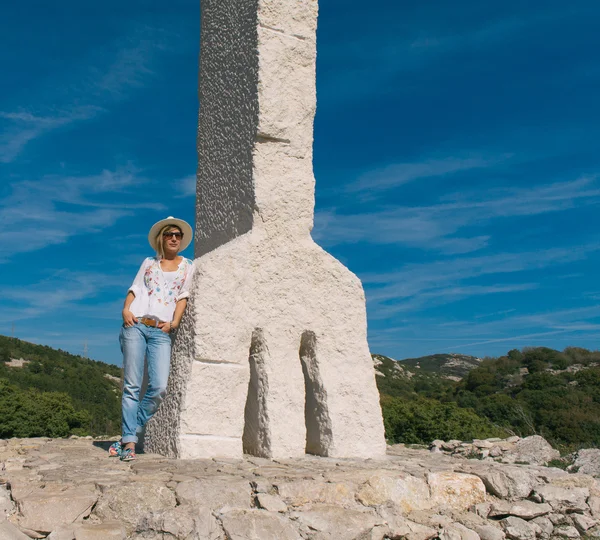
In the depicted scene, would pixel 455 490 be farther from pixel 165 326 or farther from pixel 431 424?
pixel 431 424

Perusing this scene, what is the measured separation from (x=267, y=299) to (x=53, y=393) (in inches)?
350

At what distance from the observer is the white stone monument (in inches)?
189

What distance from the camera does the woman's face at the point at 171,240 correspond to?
16.7ft

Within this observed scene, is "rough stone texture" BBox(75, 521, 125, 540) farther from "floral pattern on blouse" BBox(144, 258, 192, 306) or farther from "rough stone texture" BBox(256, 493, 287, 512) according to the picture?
"floral pattern on blouse" BBox(144, 258, 192, 306)

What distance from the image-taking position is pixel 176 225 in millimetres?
5238

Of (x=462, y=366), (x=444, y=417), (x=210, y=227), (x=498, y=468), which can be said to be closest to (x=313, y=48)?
(x=210, y=227)

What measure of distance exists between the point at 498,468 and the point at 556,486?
0.41 meters

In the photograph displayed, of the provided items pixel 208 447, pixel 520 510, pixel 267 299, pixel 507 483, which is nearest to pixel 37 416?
pixel 208 447

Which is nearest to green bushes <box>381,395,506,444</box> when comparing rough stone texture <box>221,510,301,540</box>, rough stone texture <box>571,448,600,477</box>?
rough stone texture <box>571,448,600,477</box>

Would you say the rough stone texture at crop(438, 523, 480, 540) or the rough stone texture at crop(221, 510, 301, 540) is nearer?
the rough stone texture at crop(221, 510, 301, 540)

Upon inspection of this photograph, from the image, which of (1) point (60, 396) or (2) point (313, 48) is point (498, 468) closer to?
(2) point (313, 48)

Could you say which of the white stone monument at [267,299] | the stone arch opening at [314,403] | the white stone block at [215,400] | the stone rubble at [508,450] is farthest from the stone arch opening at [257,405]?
the stone rubble at [508,450]

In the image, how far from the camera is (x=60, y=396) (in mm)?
12242

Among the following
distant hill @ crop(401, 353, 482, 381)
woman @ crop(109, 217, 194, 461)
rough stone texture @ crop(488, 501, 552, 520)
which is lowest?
rough stone texture @ crop(488, 501, 552, 520)
